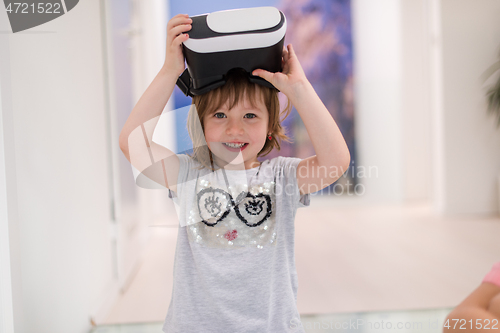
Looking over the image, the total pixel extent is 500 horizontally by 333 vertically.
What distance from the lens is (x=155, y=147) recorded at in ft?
2.02

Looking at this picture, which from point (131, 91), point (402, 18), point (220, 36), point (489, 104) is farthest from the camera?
point (131, 91)

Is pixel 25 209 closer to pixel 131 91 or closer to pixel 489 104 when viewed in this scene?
pixel 131 91

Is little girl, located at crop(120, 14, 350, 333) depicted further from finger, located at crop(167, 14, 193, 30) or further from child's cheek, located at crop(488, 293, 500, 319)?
child's cheek, located at crop(488, 293, 500, 319)

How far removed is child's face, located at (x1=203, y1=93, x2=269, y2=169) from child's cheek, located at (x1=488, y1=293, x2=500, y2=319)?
590 mm

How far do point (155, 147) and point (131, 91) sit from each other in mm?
719

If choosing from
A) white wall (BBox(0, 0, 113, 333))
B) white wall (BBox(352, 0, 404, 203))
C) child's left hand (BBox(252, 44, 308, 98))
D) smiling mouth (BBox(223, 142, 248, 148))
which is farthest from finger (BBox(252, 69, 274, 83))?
white wall (BBox(352, 0, 404, 203))

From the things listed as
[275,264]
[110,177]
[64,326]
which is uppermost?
[110,177]

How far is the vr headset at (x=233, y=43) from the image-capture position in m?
0.56

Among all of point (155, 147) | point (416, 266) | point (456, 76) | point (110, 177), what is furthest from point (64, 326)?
point (456, 76)

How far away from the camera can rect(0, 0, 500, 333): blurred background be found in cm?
90

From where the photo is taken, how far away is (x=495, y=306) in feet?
2.46

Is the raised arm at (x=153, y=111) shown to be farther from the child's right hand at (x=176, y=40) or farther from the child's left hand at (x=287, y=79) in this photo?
the child's left hand at (x=287, y=79)

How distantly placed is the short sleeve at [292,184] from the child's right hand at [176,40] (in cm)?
24

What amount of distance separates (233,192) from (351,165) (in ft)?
1.53
